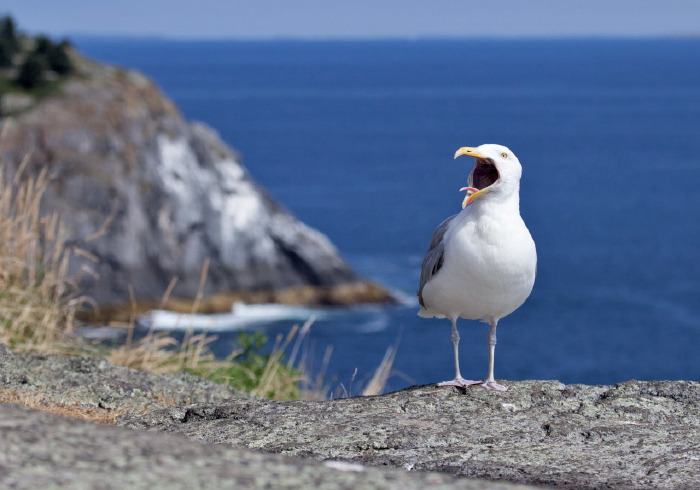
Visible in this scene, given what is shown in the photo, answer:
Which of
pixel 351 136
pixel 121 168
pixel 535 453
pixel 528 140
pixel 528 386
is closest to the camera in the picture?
pixel 535 453

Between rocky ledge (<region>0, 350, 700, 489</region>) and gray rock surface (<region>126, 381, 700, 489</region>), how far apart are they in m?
0.01

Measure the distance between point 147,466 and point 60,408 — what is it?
2.72 meters

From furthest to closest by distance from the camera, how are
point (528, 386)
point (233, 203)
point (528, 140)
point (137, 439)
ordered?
point (528, 140) → point (233, 203) → point (528, 386) → point (137, 439)

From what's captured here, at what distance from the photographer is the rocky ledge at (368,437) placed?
150 inches

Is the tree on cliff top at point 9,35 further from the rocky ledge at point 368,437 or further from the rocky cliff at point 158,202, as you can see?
the rocky ledge at point 368,437

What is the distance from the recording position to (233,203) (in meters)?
61.8

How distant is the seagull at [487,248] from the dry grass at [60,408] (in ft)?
7.85

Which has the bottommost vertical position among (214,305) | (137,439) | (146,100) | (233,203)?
(214,305)

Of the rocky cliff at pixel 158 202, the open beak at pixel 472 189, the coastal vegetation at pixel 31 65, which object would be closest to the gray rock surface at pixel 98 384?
the open beak at pixel 472 189

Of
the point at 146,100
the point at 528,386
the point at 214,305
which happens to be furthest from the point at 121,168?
the point at 528,386

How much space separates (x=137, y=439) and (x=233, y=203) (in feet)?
191

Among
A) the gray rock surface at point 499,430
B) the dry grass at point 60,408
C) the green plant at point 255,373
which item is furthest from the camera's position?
the green plant at point 255,373

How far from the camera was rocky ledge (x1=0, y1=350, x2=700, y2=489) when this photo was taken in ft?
12.5

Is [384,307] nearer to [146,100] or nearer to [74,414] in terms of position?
[146,100]
